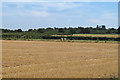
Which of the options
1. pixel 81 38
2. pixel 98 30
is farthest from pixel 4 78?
pixel 98 30

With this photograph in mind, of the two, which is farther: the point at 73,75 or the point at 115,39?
A: the point at 115,39

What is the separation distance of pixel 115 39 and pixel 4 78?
1867 inches

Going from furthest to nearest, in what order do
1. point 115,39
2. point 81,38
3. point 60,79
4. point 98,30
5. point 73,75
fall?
point 98,30 → point 81,38 → point 115,39 → point 73,75 → point 60,79

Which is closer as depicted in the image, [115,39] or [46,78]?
[46,78]

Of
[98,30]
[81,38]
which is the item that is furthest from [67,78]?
[98,30]

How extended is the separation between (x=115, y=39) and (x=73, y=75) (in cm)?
4600

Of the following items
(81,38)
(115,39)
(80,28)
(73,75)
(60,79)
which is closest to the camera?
(60,79)

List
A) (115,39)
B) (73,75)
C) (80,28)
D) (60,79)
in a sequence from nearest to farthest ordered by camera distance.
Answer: (60,79) → (73,75) → (115,39) → (80,28)

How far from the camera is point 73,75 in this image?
9.41 meters

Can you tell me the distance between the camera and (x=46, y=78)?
8734mm

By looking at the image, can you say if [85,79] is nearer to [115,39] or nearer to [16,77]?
[16,77]

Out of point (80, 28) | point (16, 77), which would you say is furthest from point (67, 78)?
point (80, 28)

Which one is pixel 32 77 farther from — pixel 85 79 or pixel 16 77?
pixel 85 79

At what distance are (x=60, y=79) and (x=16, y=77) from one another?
1797mm
